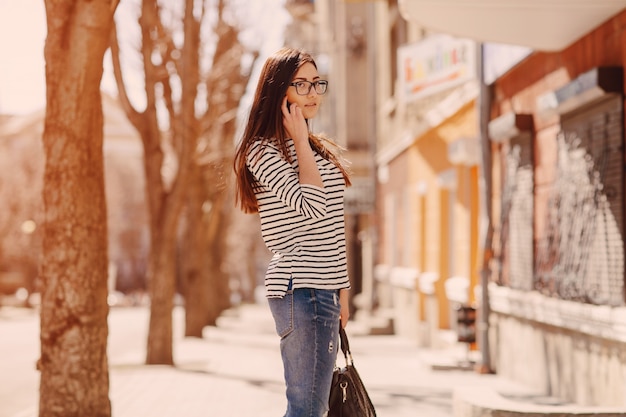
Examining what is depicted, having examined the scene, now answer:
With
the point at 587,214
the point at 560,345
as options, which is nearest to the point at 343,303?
the point at 587,214

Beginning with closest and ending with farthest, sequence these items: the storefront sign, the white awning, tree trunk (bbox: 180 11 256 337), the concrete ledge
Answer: the concrete ledge
the white awning
the storefront sign
tree trunk (bbox: 180 11 256 337)

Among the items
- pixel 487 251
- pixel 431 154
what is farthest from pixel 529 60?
pixel 431 154

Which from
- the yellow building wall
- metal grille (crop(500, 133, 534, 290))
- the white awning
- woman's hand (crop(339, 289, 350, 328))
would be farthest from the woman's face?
the yellow building wall

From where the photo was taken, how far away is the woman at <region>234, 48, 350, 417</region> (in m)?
3.71

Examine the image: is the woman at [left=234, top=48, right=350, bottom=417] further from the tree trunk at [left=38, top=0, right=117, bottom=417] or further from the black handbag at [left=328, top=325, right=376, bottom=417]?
the tree trunk at [left=38, top=0, right=117, bottom=417]

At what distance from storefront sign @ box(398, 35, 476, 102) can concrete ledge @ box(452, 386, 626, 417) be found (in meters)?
6.86

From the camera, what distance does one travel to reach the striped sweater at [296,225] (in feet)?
12.2

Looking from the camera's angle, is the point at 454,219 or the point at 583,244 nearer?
the point at 583,244

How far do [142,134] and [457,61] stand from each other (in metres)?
3.90

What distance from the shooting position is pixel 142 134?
14500mm

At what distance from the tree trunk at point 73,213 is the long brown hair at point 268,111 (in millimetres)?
3459

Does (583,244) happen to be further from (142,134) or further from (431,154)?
(431,154)

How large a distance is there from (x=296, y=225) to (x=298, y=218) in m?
0.02

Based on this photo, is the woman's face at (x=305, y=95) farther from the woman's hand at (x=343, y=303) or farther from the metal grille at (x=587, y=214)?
the metal grille at (x=587, y=214)
